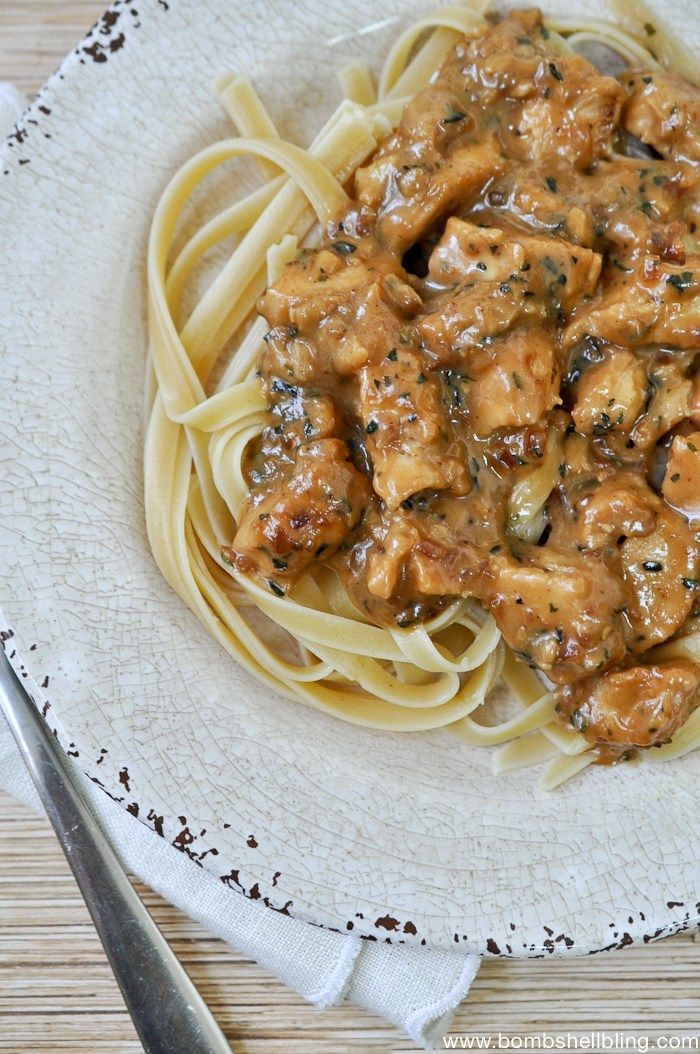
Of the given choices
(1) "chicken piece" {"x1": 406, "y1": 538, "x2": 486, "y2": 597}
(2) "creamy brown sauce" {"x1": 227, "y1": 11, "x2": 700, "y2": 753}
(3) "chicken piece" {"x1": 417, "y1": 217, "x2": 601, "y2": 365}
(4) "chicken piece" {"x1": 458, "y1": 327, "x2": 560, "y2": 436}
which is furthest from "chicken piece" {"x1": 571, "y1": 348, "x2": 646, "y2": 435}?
(1) "chicken piece" {"x1": 406, "y1": 538, "x2": 486, "y2": 597}

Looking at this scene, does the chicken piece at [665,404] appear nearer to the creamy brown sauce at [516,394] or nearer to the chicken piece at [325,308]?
the creamy brown sauce at [516,394]

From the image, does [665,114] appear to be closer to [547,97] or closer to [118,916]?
[547,97]

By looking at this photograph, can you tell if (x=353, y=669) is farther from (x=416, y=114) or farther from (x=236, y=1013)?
(x=416, y=114)

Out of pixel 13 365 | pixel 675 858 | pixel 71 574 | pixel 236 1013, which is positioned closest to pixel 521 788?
pixel 675 858

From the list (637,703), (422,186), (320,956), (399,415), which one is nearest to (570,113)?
(422,186)

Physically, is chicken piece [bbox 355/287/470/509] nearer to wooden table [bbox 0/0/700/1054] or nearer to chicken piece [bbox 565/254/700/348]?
chicken piece [bbox 565/254/700/348]
